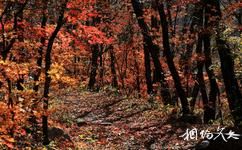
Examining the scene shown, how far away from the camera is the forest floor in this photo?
550 inches

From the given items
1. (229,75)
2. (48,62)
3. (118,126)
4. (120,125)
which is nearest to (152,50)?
(120,125)

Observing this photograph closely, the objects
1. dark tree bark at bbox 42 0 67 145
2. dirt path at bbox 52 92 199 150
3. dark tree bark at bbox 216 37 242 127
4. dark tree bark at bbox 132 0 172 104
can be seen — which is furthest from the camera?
dark tree bark at bbox 132 0 172 104

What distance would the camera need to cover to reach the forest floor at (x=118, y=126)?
13959mm

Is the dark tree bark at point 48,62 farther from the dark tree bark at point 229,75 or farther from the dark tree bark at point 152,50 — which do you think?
the dark tree bark at point 152,50

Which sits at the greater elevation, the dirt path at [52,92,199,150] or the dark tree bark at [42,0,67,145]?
the dark tree bark at [42,0,67,145]

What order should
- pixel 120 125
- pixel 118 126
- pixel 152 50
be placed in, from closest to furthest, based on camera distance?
1. pixel 118 126
2. pixel 120 125
3. pixel 152 50

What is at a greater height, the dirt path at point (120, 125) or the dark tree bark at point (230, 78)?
the dark tree bark at point (230, 78)

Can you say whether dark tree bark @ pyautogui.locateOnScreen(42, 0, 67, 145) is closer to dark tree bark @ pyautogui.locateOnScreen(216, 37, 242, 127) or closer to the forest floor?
the forest floor

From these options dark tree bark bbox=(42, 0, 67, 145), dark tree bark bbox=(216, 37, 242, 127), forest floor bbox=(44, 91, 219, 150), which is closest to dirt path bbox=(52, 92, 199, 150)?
forest floor bbox=(44, 91, 219, 150)

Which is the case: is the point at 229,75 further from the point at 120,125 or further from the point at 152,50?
the point at 152,50

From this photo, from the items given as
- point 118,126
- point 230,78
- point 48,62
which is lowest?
point 118,126

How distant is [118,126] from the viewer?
17.7m

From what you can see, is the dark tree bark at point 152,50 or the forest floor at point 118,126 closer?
the forest floor at point 118,126

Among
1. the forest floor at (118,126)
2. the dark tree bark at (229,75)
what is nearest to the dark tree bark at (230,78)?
the dark tree bark at (229,75)
